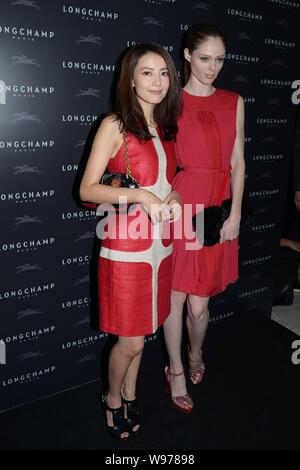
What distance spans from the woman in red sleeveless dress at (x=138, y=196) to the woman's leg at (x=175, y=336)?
245 millimetres

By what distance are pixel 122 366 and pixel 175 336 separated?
1.37 ft

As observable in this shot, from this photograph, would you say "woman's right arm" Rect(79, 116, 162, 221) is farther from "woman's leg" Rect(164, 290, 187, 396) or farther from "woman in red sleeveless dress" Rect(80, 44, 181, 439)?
"woman's leg" Rect(164, 290, 187, 396)

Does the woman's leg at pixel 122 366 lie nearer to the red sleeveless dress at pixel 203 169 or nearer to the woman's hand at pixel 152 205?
the red sleeveless dress at pixel 203 169

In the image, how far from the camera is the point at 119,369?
2.06 m

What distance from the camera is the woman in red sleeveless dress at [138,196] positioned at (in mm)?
1748

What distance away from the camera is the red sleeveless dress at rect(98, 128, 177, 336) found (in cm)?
182

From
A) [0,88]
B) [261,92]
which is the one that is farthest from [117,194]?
[261,92]

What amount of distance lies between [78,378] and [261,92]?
7.09 ft

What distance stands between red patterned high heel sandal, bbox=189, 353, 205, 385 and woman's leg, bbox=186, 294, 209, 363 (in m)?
0.02

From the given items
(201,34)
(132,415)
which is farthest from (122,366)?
(201,34)

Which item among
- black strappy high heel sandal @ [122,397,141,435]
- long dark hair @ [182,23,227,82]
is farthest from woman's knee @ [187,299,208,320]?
long dark hair @ [182,23,227,82]

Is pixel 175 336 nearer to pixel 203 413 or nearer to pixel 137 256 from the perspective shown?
pixel 203 413

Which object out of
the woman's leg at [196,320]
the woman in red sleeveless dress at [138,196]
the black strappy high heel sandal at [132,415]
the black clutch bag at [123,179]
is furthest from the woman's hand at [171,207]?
the black strappy high heel sandal at [132,415]
